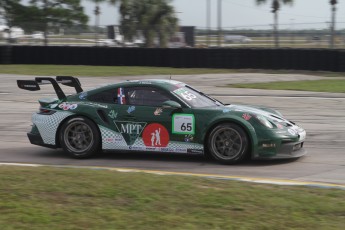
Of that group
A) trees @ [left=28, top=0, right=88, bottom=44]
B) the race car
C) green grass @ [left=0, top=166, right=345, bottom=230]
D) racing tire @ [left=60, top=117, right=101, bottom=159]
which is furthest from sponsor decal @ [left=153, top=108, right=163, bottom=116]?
trees @ [left=28, top=0, right=88, bottom=44]

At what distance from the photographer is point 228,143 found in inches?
326

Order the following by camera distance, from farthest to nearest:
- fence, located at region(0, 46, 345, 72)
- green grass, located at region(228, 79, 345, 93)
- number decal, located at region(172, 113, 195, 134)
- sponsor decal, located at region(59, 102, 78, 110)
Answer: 1. fence, located at region(0, 46, 345, 72)
2. green grass, located at region(228, 79, 345, 93)
3. sponsor decal, located at region(59, 102, 78, 110)
4. number decal, located at region(172, 113, 195, 134)

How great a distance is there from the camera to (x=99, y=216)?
15.9ft

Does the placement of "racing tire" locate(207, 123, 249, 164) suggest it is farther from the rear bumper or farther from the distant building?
the distant building

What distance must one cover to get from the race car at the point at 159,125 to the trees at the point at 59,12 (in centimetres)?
4265

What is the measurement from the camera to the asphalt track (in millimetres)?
7738

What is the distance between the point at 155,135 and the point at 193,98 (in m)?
0.78

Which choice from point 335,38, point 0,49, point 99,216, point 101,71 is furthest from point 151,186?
point 0,49

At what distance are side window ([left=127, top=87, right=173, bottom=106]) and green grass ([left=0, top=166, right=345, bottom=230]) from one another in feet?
7.72

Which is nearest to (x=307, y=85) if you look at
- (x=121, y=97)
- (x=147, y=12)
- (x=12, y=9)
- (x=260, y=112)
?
(x=260, y=112)

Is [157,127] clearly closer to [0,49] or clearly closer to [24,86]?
[24,86]

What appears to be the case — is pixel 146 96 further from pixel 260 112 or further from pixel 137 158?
pixel 260 112

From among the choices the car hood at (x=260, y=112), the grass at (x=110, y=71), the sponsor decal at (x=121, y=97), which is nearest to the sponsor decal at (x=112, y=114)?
the sponsor decal at (x=121, y=97)

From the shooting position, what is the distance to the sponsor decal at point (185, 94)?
A: 865cm
